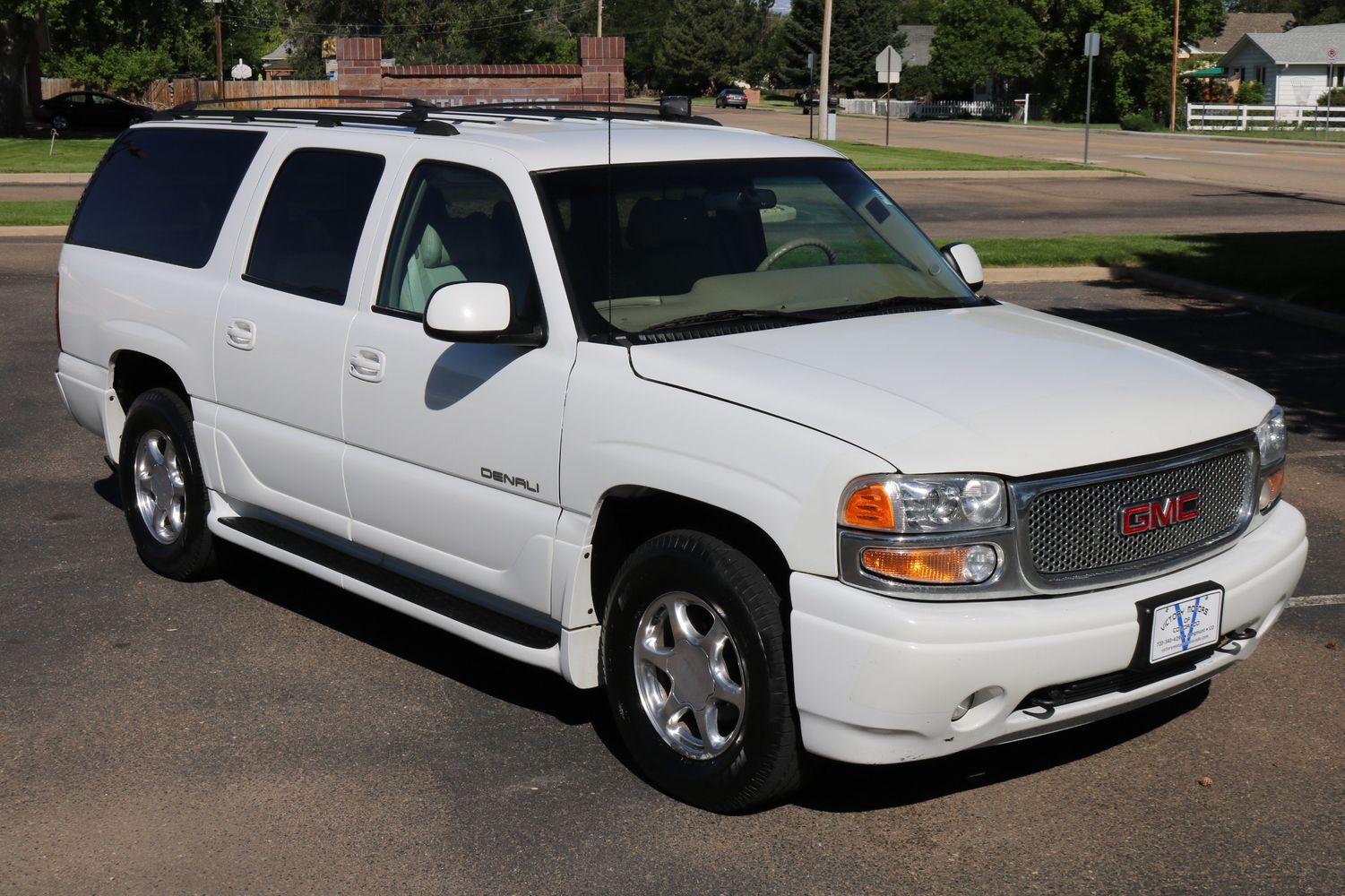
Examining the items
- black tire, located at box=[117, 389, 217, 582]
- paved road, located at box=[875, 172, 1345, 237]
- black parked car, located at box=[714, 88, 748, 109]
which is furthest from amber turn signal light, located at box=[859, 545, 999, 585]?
black parked car, located at box=[714, 88, 748, 109]

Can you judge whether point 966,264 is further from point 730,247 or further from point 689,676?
point 689,676

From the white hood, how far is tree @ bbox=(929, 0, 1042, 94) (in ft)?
266

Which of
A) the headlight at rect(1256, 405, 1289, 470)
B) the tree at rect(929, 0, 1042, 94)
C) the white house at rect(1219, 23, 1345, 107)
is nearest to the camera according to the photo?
the headlight at rect(1256, 405, 1289, 470)

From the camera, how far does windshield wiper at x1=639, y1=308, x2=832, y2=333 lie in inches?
194

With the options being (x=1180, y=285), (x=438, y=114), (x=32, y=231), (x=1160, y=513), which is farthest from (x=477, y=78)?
(x=1160, y=513)

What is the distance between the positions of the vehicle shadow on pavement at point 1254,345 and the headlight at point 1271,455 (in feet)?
16.3

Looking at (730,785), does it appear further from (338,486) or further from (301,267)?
(301,267)

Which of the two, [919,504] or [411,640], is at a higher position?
[919,504]

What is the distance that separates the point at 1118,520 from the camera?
430 centimetres

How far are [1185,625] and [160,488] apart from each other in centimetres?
450

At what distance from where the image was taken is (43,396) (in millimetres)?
10977

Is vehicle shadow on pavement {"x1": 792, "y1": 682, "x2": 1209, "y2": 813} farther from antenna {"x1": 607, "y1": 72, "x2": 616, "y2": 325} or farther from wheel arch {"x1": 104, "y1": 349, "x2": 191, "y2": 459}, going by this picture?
wheel arch {"x1": 104, "y1": 349, "x2": 191, "y2": 459}

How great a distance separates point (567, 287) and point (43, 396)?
7.31 m

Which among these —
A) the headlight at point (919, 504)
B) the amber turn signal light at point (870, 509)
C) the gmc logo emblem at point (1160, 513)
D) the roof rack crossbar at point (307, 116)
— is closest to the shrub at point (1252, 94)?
the roof rack crossbar at point (307, 116)
